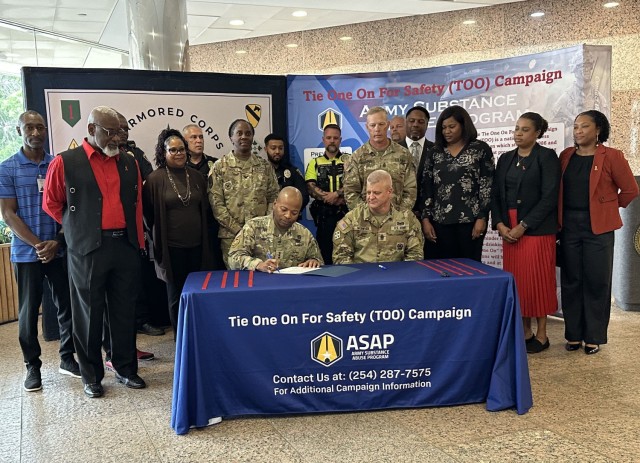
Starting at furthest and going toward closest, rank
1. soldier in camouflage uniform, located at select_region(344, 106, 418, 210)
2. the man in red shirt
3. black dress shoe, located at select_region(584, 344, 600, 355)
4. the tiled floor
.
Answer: soldier in camouflage uniform, located at select_region(344, 106, 418, 210)
black dress shoe, located at select_region(584, 344, 600, 355)
the man in red shirt
the tiled floor

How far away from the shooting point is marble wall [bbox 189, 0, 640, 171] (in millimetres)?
6734

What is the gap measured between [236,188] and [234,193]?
4cm

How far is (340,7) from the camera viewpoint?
24.2 ft

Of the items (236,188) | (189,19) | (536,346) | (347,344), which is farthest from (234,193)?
(189,19)

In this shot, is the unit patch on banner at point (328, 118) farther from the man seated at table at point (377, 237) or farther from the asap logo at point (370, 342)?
the asap logo at point (370, 342)

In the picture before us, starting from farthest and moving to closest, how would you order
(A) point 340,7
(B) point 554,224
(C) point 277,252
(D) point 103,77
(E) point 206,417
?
(A) point 340,7 → (D) point 103,77 → (B) point 554,224 → (C) point 277,252 → (E) point 206,417

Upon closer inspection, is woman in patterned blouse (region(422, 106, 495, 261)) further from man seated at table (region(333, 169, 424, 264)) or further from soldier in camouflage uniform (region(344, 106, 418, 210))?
man seated at table (region(333, 169, 424, 264))

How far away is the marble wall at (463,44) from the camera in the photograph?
673 cm

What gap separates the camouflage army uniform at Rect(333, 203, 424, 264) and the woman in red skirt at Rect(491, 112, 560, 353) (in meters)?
0.83

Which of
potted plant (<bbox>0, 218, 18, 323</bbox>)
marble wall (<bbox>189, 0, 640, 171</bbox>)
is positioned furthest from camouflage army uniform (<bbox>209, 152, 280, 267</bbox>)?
marble wall (<bbox>189, 0, 640, 171</bbox>)

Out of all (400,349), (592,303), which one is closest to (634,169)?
(592,303)

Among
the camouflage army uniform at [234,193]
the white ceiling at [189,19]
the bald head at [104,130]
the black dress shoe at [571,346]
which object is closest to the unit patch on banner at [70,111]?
the camouflage army uniform at [234,193]

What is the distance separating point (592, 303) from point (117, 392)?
10.3 ft

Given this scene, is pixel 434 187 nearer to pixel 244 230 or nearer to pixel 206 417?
pixel 244 230
